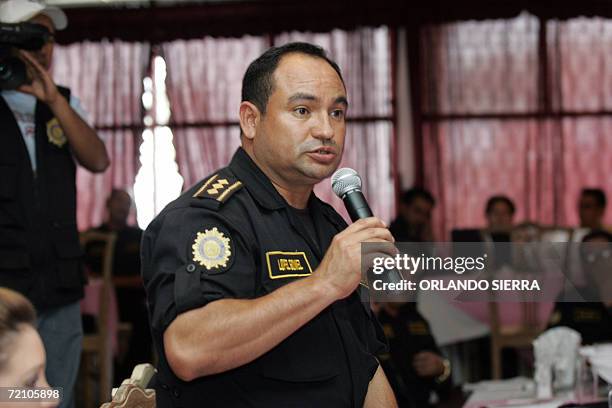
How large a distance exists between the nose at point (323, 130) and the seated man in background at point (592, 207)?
15.6 ft

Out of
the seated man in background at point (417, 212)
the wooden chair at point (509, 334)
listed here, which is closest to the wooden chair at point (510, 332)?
the wooden chair at point (509, 334)

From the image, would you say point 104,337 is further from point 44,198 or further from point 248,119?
point 248,119

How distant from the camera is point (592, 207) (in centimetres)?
600

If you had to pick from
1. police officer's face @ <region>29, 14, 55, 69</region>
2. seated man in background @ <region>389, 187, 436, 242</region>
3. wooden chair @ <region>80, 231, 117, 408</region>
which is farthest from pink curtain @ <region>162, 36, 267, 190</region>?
police officer's face @ <region>29, 14, 55, 69</region>

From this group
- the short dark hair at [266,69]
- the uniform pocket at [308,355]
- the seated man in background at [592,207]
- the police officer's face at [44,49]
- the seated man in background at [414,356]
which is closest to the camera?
the uniform pocket at [308,355]

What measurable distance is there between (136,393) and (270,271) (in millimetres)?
384

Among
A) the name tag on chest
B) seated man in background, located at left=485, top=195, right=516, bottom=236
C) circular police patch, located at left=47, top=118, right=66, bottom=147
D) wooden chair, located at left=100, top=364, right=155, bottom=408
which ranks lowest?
seated man in background, located at left=485, top=195, right=516, bottom=236

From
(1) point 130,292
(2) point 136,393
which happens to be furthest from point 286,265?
(1) point 130,292

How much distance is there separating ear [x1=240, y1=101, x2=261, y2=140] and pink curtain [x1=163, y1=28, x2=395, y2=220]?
5.26 meters

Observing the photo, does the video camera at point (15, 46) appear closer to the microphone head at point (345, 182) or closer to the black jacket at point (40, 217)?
the black jacket at point (40, 217)

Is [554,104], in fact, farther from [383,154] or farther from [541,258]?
[541,258]

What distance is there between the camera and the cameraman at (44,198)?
95.3 inches

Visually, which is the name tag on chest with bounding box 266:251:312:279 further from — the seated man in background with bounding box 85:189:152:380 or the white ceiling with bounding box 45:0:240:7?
the white ceiling with bounding box 45:0:240:7

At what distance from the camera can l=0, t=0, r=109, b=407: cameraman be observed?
2.42m
